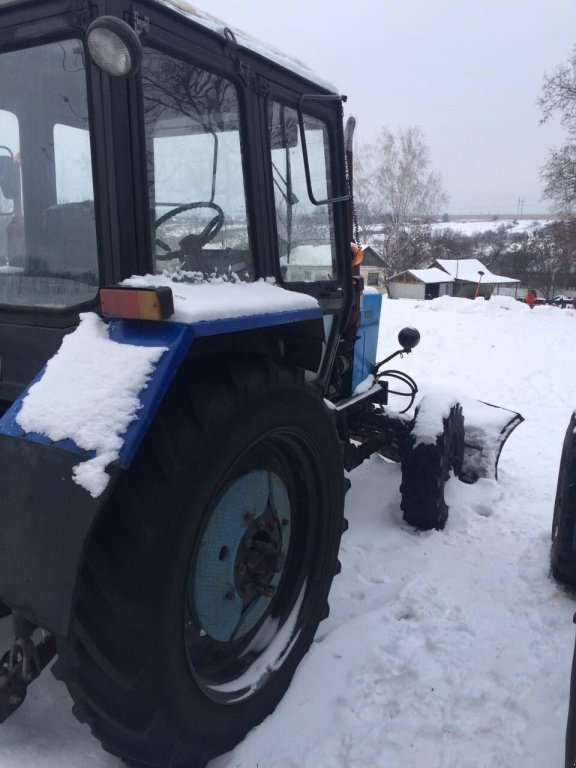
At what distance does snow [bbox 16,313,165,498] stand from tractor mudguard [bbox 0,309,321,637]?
0.06 feet

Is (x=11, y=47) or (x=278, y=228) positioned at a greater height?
(x=11, y=47)

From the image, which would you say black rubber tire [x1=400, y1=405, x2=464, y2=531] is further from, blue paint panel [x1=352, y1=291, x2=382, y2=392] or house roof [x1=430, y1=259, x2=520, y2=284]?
house roof [x1=430, y1=259, x2=520, y2=284]

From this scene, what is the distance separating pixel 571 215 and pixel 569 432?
22628 mm

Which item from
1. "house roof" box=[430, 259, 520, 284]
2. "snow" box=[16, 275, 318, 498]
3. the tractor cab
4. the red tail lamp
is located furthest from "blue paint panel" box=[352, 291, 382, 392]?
"house roof" box=[430, 259, 520, 284]

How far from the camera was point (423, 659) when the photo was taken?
7.64 feet

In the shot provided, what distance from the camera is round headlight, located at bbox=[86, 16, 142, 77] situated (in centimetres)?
141

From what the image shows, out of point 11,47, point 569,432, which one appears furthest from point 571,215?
point 11,47

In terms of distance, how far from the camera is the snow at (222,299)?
5.32ft

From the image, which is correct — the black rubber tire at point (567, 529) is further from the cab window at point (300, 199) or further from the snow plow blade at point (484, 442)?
the cab window at point (300, 199)

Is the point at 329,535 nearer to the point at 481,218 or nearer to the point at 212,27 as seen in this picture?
the point at 212,27

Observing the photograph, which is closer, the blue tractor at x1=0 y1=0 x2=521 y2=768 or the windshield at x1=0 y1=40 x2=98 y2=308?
the blue tractor at x1=0 y1=0 x2=521 y2=768

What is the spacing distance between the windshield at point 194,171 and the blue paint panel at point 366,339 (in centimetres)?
160

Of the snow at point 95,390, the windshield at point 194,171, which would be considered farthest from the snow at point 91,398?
the windshield at point 194,171

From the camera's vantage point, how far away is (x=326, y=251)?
2834 millimetres
